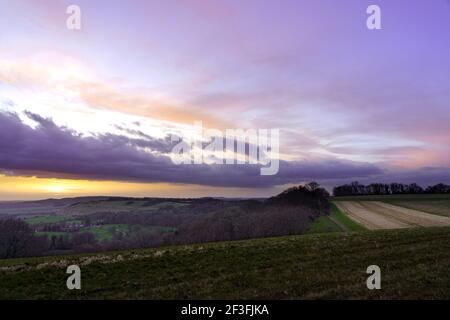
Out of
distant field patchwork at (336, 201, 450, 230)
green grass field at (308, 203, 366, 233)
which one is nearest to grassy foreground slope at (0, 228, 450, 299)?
distant field patchwork at (336, 201, 450, 230)

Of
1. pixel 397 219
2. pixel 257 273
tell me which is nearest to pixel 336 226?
pixel 397 219

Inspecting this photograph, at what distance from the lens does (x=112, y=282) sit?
1703 centimetres

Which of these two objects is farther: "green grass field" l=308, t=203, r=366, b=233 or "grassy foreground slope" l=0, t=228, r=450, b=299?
"green grass field" l=308, t=203, r=366, b=233

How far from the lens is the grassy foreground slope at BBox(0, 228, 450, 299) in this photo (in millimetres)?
14070

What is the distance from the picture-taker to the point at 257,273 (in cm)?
1742

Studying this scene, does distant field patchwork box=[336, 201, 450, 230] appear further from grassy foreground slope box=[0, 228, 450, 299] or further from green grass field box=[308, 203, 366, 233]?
grassy foreground slope box=[0, 228, 450, 299]

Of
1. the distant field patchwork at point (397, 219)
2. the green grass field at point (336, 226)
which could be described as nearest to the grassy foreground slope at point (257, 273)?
the distant field patchwork at point (397, 219)

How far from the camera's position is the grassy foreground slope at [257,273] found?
14.1 metres

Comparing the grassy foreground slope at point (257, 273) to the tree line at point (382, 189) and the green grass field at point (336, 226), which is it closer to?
the green grass field at point (336, 226)

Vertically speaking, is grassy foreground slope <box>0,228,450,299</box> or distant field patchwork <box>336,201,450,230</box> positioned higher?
grassy foreground slope <box>0,228,450,299</box>

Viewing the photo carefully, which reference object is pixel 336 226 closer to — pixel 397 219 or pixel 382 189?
pixel 397 219
